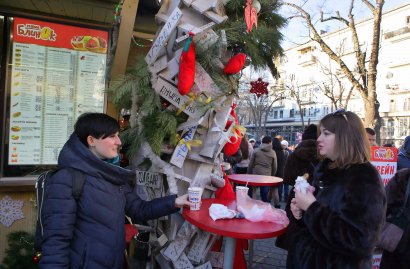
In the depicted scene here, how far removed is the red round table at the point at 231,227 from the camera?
6.64 ft

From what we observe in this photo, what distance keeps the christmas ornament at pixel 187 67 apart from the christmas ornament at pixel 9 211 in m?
2.07

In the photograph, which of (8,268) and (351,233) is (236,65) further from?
(8,268)

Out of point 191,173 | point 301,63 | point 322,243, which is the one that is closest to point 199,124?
point 191,173

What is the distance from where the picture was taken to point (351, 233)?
1.76 metres

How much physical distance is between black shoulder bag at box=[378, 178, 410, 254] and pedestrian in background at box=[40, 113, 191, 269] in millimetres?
2056

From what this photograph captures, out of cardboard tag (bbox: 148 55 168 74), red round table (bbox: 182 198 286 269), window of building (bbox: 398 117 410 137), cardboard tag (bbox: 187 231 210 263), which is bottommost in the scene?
cardboard tag (bbox: 187 231 210 263)

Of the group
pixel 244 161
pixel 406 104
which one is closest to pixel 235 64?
pixel 244 161

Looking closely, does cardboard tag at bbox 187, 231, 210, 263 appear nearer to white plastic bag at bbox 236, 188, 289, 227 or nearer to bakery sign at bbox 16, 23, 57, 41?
white plastic bag at bbox 236, 188, 289, 227

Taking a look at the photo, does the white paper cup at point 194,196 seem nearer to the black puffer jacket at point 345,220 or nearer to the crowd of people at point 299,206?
the crowd of people at point 299,206

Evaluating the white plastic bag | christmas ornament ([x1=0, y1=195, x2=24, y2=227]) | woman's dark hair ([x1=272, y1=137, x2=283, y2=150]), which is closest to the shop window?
christmas ornament ([x1=0, y1=195, x2=24, y2=227])

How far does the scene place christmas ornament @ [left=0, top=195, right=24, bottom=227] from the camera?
3129mm

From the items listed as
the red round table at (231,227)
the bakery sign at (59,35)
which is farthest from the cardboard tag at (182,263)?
the bakery sign at (59,35)

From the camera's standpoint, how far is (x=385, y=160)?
450 cm

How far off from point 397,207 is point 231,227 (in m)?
1.60
